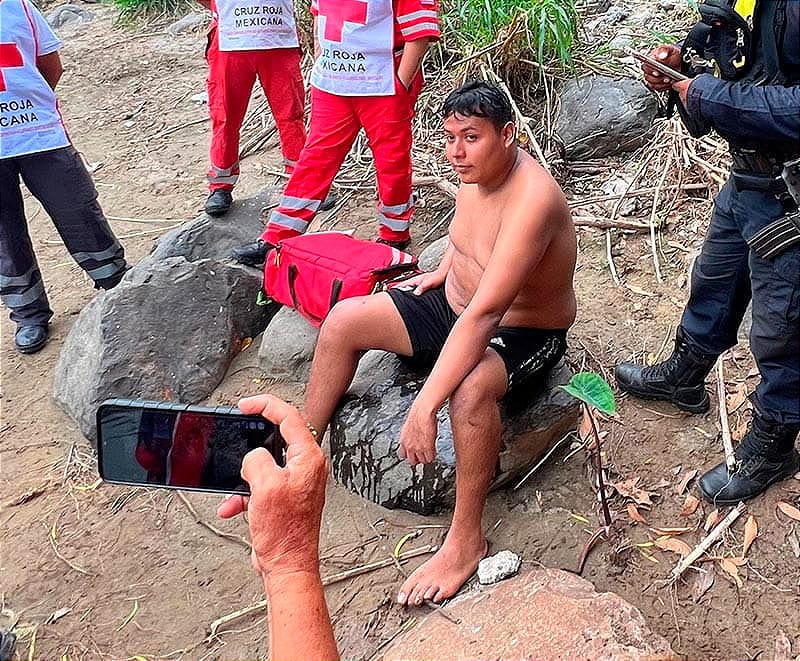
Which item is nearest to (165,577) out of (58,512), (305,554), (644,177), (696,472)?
(58,512)

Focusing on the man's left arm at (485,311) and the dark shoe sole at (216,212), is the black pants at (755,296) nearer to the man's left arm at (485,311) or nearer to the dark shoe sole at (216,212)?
the man's left arm at (485,311)

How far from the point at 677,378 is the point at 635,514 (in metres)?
0.65

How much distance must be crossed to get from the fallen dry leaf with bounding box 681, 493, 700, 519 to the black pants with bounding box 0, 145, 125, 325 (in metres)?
3.34

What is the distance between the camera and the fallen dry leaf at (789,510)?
264 cm

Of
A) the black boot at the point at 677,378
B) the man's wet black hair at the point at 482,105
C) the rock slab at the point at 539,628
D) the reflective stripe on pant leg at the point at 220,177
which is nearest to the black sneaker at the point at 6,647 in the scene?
the rock slab at the point at 539,628

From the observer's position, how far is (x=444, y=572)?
2.58 metres

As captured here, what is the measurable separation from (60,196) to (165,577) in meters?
2.29

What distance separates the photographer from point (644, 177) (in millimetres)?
4688

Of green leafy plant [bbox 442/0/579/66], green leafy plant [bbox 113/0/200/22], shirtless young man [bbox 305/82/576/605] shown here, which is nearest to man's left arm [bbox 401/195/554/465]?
shirtless young man [bbox 305/82/576/605]

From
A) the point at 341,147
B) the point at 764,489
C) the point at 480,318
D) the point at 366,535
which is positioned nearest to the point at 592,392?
the point at 480,318

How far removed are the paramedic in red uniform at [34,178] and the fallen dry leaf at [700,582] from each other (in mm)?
3476

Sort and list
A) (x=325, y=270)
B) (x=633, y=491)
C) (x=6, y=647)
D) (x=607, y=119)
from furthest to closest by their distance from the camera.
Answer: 1. (x=607, y=119)
2. (x=325, y=270)
3. (x=633, y=491)
4. (x=6, y=647)

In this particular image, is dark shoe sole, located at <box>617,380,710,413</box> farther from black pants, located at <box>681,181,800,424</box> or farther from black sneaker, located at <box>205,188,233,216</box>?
black sneaker, located at <box>205,188,233,216</box>

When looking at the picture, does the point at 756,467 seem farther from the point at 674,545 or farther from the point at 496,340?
the point at 496,340
